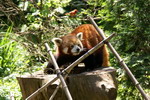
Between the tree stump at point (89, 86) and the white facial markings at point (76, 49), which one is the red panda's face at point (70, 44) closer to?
the white facial markings at point (76, 49)

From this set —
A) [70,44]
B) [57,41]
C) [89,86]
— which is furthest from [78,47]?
→ [89,86]

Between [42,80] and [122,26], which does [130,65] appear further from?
[42,80]

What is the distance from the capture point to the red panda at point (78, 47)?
12.3 ft

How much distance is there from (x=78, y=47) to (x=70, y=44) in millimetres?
153

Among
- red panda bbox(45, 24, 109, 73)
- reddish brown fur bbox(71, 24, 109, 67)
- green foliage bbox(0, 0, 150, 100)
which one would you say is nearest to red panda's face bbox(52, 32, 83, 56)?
red panda bbox(45, 24, 109, 73)

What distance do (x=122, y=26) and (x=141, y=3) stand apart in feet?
1.71

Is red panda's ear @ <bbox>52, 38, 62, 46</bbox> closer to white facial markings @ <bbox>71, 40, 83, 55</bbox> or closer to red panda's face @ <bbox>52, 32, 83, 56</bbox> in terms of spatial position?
red panda's face @ <bbox>52, 32, 83, 56</bbox>

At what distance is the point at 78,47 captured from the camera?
3725mm

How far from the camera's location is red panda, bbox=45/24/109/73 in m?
3.74

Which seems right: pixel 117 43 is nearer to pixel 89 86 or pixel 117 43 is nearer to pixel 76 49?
pixel 76 49

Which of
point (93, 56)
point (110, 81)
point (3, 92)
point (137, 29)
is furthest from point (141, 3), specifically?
point (3, 92)

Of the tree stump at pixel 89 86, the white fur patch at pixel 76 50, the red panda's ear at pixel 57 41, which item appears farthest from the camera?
the red panda's ear at pixel 57 41

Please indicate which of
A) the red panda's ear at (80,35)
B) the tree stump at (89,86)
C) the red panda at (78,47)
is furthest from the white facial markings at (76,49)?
the tree stump at (89,86)

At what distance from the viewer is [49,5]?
601cm
